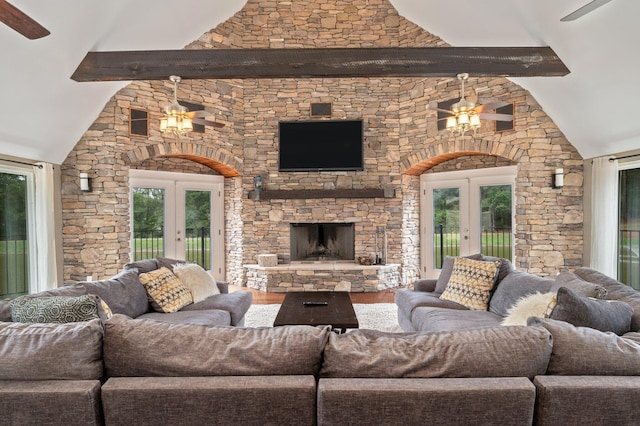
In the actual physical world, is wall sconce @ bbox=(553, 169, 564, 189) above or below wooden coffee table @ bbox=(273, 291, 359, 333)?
above

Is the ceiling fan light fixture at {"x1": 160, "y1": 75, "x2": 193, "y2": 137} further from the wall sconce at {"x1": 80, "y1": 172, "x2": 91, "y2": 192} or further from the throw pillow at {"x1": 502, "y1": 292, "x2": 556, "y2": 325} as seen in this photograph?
the throw pillow at {"x1": 502, "y1": 292, "x2": 556, "y2": 325}

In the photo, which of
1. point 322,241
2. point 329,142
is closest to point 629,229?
point 329,142

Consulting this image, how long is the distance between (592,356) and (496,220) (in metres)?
5.31

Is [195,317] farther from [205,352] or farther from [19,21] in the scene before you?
[19,21]

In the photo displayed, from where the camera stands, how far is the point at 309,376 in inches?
61.3

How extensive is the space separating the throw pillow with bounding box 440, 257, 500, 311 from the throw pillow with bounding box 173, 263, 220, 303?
7.96 ft

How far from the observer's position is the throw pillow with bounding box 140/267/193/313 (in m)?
3.54

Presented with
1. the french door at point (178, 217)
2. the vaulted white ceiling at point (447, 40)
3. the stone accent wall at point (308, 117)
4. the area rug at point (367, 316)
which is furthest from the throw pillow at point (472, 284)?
the french door at point (178, 217)

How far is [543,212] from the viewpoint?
18.9 ft

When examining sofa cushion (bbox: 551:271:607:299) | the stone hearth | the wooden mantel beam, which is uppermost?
the wooden mantel beam

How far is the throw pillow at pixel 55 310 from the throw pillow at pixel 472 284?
3.11 meters

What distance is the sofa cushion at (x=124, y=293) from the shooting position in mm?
3096

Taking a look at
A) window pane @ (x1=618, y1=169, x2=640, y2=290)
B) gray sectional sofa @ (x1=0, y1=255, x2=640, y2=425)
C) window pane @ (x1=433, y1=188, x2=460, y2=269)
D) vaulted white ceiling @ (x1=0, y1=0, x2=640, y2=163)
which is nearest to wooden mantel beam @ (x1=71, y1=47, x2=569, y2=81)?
vaulted white ceiling @ (x1=0, y1=0, x2=640, y2=163)

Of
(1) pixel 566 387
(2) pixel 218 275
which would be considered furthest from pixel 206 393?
→ (2) pixel 218 275
